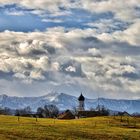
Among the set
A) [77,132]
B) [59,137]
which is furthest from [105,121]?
[59,137]

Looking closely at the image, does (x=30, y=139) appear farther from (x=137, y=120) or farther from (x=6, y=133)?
(x=137, y=120)

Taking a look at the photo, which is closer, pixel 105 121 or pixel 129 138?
pixel 129 138

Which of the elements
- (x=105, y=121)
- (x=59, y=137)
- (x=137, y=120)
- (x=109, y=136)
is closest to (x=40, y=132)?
(x=59, y=137)

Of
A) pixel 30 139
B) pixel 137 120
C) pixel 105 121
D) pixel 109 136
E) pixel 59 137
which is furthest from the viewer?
pixel 137 120

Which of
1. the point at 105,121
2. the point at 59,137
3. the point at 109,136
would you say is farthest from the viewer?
the point at 105,121

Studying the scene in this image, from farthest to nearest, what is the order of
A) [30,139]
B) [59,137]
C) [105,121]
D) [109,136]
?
[105,121] → [109,136] → [59,137] → [30,139]

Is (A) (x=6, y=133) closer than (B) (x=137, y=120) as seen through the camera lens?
Yes

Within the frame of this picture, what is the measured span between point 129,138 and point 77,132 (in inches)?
368

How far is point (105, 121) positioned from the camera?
13425 centimetres

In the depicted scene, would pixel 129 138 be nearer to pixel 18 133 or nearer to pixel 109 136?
pixel 109 136

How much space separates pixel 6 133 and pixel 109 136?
769 inches

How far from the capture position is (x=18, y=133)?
3051 inches

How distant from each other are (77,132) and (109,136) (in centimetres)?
607

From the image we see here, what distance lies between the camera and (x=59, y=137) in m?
77.8
